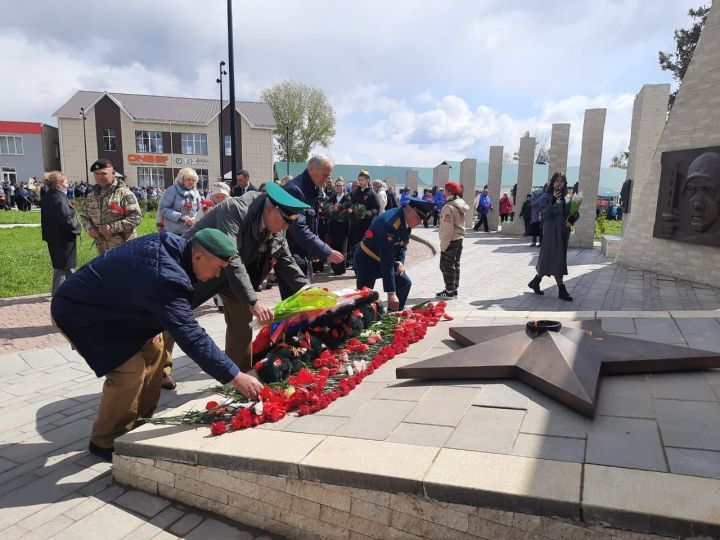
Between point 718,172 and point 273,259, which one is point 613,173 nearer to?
point 718,172

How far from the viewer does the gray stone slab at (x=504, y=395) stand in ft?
9.44

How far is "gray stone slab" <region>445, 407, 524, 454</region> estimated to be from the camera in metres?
2.43

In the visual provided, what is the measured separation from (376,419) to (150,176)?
49.8 meters

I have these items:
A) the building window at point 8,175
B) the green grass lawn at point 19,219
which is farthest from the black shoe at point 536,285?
the building window at point 8,175

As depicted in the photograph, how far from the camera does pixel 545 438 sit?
246cm

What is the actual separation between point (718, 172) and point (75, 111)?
50.5 m

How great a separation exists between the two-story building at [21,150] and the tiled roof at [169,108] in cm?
506

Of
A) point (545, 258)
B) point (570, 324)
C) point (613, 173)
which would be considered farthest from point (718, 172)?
point (613, 173)

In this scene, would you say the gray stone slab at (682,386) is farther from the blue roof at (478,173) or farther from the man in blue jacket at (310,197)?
the blue roof at (478,173)

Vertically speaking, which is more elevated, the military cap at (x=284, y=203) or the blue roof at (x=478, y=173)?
the blue roof at (x=478, y=173)

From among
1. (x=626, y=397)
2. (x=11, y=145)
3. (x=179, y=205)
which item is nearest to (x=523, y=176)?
(x=179, y=205)

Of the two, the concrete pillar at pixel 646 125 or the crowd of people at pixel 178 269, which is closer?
the crowd of people at pixel 178 269

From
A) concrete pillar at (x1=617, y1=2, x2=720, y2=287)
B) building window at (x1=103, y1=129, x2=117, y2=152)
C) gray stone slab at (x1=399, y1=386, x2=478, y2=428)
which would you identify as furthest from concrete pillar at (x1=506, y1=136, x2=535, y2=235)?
building window at (x1=103, y1=129, x2=117, y2=152)

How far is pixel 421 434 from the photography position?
103 inches
